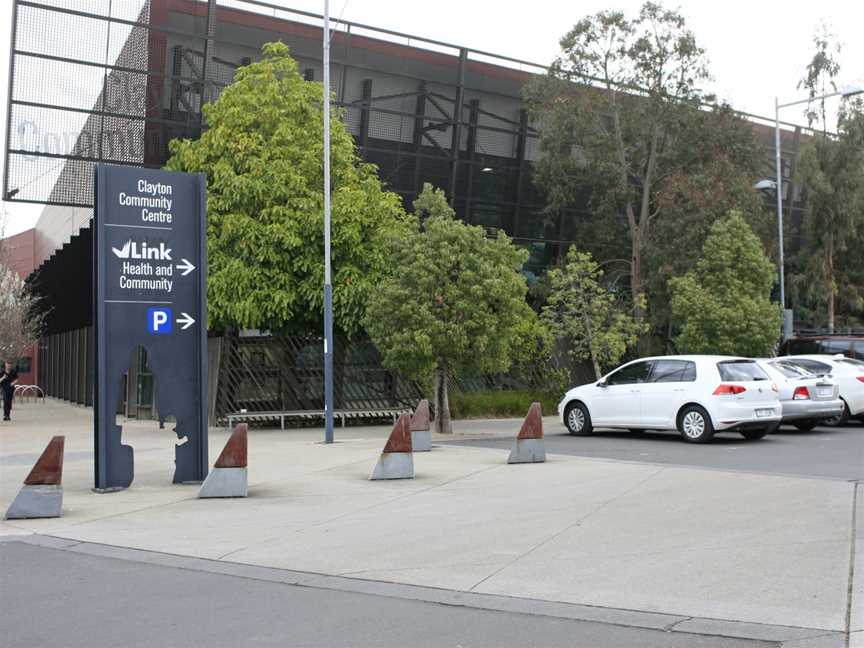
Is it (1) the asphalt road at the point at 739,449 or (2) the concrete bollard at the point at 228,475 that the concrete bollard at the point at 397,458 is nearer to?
(2) the concrete bollard at the point at 228,475

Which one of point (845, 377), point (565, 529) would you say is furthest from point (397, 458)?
point (845, 377)

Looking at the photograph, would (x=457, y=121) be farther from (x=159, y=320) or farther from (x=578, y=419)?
(x=159, y=320)

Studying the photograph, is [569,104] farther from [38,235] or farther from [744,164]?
[38,235]

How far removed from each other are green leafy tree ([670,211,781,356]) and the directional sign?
19.7 meters

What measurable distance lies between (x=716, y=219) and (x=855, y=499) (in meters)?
20.9

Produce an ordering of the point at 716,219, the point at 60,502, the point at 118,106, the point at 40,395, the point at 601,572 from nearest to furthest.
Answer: the point at 601,572 → the point at 60,502 → the point at 118,106 → the point at 716,219 → the point at 40,395

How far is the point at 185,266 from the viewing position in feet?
42.4

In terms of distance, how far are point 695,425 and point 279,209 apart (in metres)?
10.00

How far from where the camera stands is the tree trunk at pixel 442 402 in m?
21.9

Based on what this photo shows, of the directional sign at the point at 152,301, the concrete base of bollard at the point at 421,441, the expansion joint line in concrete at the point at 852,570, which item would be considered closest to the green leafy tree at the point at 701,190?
the concrete base of bollard at the point at 421,441

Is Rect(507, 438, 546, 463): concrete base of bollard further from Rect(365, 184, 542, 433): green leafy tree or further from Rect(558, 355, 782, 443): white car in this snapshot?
Rect(365, 184, 542, 433): green leafy tree

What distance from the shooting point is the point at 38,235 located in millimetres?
53062

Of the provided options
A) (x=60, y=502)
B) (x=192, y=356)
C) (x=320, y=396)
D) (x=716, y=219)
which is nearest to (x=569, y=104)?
(x=716, y=219)

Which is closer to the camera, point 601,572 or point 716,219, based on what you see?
point 601,572
